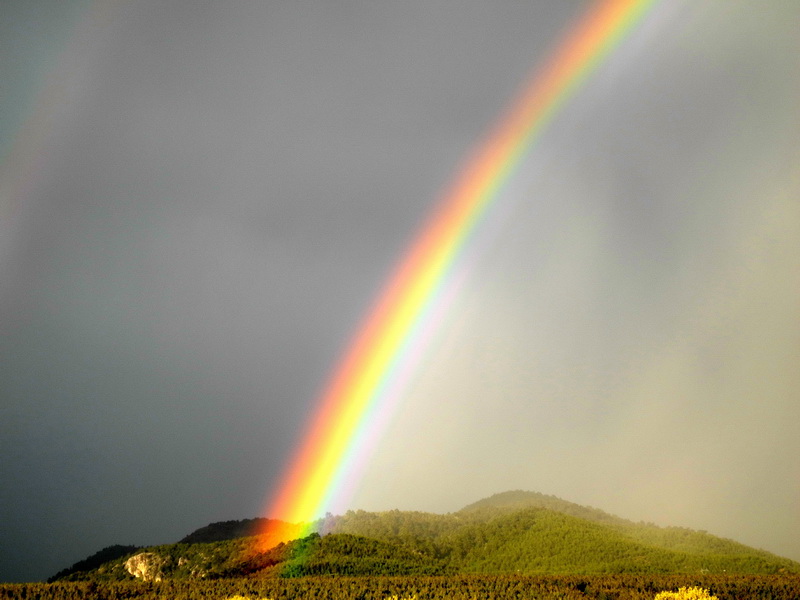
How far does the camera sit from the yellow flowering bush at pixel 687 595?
18984 millimetres

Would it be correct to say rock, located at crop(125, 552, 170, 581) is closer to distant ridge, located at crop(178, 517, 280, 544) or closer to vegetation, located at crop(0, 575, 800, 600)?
distant ridge, located at crop(178, 517, 280, 544)

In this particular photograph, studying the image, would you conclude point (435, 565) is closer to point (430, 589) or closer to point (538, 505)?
point (430, 589)

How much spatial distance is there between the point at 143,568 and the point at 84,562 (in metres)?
9.81

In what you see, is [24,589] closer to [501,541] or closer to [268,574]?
[268,574]

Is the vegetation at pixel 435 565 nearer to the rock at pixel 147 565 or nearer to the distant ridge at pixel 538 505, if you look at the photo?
the rock at pixel 147 565

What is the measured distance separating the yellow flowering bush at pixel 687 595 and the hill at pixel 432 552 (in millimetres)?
9837

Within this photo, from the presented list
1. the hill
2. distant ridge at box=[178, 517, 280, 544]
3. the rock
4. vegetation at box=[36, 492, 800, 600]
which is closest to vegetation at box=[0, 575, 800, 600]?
vegetation at box=[36, 492, 800, 600]

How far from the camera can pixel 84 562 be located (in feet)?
131

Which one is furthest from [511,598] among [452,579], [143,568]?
[143,568]

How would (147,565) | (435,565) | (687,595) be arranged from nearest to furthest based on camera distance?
1. (687,595)
2. (147,565)
3. (435,565)

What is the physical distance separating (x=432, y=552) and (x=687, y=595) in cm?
2943

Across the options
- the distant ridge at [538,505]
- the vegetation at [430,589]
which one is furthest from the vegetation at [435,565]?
the distant ridge at [538,505]

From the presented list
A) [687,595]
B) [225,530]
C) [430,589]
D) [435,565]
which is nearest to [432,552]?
[435,565]

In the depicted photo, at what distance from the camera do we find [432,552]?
45594 mm
